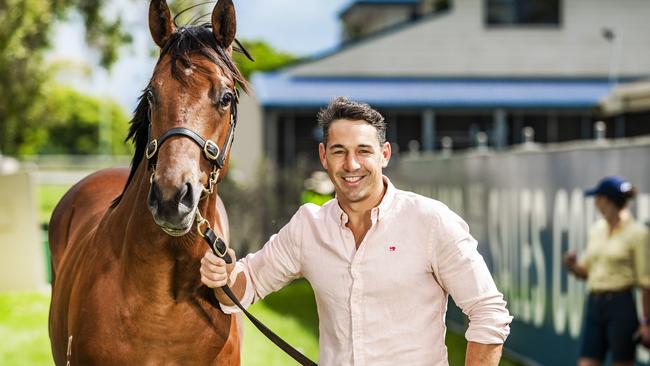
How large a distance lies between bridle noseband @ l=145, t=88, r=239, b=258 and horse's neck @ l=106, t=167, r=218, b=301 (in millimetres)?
73

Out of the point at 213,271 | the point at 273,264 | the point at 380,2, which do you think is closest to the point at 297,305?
the point at 273,264

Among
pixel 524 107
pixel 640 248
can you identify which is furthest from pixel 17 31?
pixel 524 107

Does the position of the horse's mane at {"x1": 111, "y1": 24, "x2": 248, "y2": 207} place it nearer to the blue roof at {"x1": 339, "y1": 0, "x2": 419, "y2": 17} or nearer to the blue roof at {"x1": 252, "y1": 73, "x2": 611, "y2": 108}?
the blue roof at {"x1": 252, "y1": 73, "x2": 611, "y2": 108}

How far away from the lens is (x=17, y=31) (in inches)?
542

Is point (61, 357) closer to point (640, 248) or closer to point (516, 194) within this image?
A: point (640, 248)

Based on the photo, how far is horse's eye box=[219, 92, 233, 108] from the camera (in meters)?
3.33

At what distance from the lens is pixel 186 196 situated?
9.78ft

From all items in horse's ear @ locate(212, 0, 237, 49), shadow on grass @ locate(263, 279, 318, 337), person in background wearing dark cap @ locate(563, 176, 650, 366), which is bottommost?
shadow on grass @ locate(263, 279, 318, 337)

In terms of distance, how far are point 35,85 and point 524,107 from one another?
11.1 metres

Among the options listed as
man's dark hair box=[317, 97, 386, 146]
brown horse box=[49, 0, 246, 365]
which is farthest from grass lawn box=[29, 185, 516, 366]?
man's dark hair box=[317, 97, 386, 146]

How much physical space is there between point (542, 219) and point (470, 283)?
211 inches

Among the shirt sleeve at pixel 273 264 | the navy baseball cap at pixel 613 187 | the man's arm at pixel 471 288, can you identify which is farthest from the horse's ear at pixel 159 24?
the navy baseball cap at pixel 613 187

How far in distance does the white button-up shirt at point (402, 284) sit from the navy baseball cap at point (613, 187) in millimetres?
3627

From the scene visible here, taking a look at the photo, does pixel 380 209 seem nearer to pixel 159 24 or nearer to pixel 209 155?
pixel 209 155
